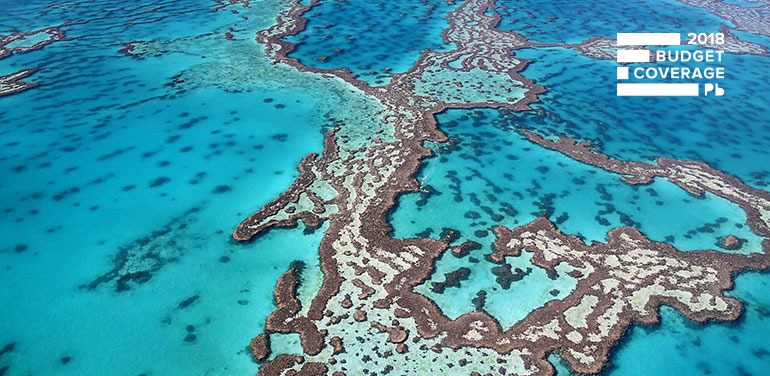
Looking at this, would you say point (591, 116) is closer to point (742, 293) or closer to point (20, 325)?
point (742, 293)

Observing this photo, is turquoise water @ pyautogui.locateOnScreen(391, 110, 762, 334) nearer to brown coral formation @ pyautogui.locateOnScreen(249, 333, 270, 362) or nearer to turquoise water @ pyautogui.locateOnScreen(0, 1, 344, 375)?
turquoise water @ pyautogui.locateOnScreen(0, 1, 344, 375)

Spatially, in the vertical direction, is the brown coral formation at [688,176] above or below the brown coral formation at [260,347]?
below

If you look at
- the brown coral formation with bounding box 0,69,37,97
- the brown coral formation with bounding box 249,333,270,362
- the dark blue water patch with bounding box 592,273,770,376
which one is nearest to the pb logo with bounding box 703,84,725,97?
the dark blue water patch with bounding box 592,273,770,376

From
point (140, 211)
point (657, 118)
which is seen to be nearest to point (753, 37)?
point (657, 118)

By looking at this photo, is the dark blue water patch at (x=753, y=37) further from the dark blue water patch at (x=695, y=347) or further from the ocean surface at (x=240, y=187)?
the dark blue water patch at (x=695, y=347)

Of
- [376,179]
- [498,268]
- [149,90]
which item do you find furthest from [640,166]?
[149,90]

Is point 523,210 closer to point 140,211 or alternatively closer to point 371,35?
point 140,211

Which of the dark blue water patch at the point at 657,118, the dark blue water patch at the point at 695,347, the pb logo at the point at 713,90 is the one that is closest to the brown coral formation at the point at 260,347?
the dark blue water patch at the point at 695,347

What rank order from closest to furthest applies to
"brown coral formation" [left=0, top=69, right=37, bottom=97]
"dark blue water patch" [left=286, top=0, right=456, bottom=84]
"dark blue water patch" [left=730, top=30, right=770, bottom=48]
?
"brown coral formation" [left=0, top=69, right=37, bottom=97] → "dark blue water patch" [left=286, top=0, right=456, bottom=84] → "dark blue water patch" [left=730, top=30, right=770, bottom=48]
